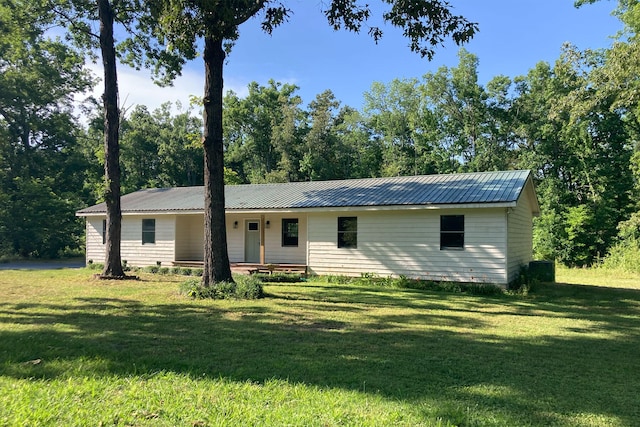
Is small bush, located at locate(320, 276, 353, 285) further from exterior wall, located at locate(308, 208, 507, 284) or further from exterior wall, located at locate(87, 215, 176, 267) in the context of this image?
exterior wall, located at locate(87, 215, 176, 267)

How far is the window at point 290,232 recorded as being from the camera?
56.3 ft

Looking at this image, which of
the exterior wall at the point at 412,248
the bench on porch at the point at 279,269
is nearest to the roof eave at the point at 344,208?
the exterior wall at the point at 412,248

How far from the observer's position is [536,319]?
27.7ft

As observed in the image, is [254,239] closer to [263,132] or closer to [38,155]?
[38,155]

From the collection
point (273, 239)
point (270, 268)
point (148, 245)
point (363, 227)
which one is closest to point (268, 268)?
point (270, 268)

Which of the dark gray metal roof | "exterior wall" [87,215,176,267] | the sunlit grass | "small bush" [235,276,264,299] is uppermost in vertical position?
the dark gray metal roof

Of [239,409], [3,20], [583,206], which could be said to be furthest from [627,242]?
[3,20]

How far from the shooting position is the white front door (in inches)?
704

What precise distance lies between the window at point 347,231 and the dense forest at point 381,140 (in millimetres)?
8804

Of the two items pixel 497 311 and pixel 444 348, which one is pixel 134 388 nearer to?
pixel 444 348

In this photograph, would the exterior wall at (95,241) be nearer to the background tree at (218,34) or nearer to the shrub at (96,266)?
the shrub at (96,266)

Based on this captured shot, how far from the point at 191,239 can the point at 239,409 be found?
16.2 m

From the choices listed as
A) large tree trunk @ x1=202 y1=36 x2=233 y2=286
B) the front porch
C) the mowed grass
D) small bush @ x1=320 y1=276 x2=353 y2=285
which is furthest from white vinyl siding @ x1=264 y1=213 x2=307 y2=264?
the mowed grass

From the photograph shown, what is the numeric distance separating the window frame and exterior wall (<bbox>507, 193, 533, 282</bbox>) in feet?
25.8
